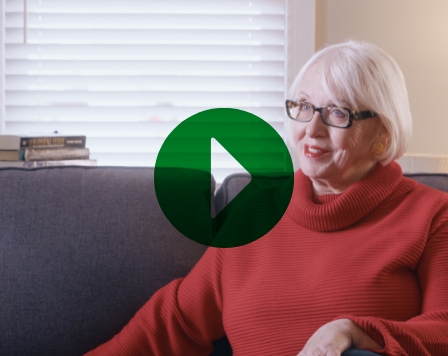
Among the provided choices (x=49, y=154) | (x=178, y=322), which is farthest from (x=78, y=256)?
(x=49, y=154)

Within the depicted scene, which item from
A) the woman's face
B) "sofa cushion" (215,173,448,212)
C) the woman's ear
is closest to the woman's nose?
the woman's face

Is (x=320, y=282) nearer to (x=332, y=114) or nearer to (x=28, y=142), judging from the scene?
(x=332, y=114)

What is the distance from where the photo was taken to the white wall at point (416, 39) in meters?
2.26

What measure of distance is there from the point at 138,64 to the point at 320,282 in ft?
4.74

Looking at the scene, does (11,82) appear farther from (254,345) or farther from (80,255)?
(254,345)

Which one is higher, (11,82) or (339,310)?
(11,82)

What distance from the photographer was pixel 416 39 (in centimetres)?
226

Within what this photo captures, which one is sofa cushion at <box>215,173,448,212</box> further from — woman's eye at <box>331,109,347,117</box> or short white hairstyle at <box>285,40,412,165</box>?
woman's eye at <box>331,109,347,117</box>

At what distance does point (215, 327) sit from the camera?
4.44 ft

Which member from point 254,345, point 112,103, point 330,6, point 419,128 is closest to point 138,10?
point 112,103

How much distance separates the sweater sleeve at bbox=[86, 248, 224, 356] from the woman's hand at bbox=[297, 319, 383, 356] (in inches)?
16.4

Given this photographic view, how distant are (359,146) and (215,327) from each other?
52cm

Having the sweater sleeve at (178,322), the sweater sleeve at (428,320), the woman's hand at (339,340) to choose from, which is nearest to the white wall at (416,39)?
the sweater sleeve at (428,320)

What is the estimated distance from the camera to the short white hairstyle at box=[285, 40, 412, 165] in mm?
1251
